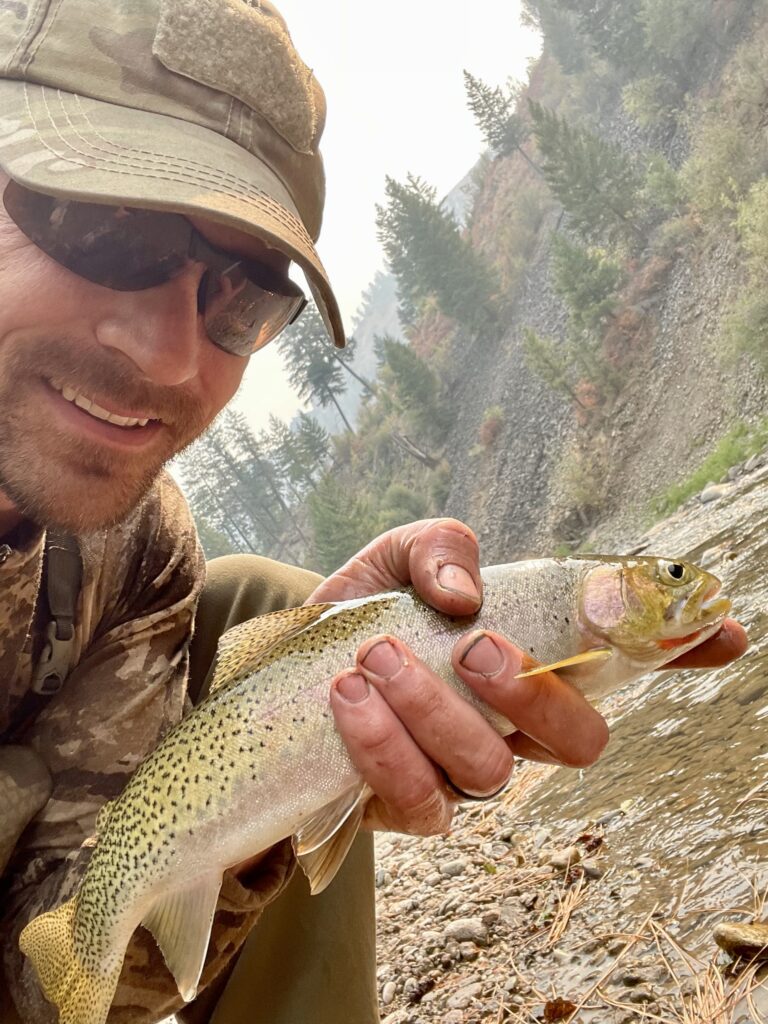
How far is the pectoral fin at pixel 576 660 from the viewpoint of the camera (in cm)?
223

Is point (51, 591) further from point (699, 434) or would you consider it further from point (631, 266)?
point (631, 266)

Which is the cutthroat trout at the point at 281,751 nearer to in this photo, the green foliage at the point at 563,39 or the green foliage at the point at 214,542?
the green foliage at the point at 563,39

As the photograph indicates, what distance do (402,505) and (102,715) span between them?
5153 centimetres

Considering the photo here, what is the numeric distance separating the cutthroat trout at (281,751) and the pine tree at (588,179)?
136 feet

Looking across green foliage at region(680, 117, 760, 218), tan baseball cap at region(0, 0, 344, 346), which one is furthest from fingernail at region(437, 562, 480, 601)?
green foliage at region(680, 117, 760, 218)

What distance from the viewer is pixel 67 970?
2.33m

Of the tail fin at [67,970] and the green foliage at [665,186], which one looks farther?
the green foliage at [665,186]

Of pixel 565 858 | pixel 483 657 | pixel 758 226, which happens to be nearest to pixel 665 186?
pixel 758 226

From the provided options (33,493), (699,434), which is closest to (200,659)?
(33,493)

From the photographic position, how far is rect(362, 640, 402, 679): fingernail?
7.28ft

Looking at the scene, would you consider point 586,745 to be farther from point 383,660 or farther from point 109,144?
point 109,144

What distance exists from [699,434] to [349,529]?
24.6 m

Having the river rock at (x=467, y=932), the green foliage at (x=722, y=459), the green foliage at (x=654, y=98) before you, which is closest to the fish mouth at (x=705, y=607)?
the river rock at (x=467, y=932)

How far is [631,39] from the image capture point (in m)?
47.1
